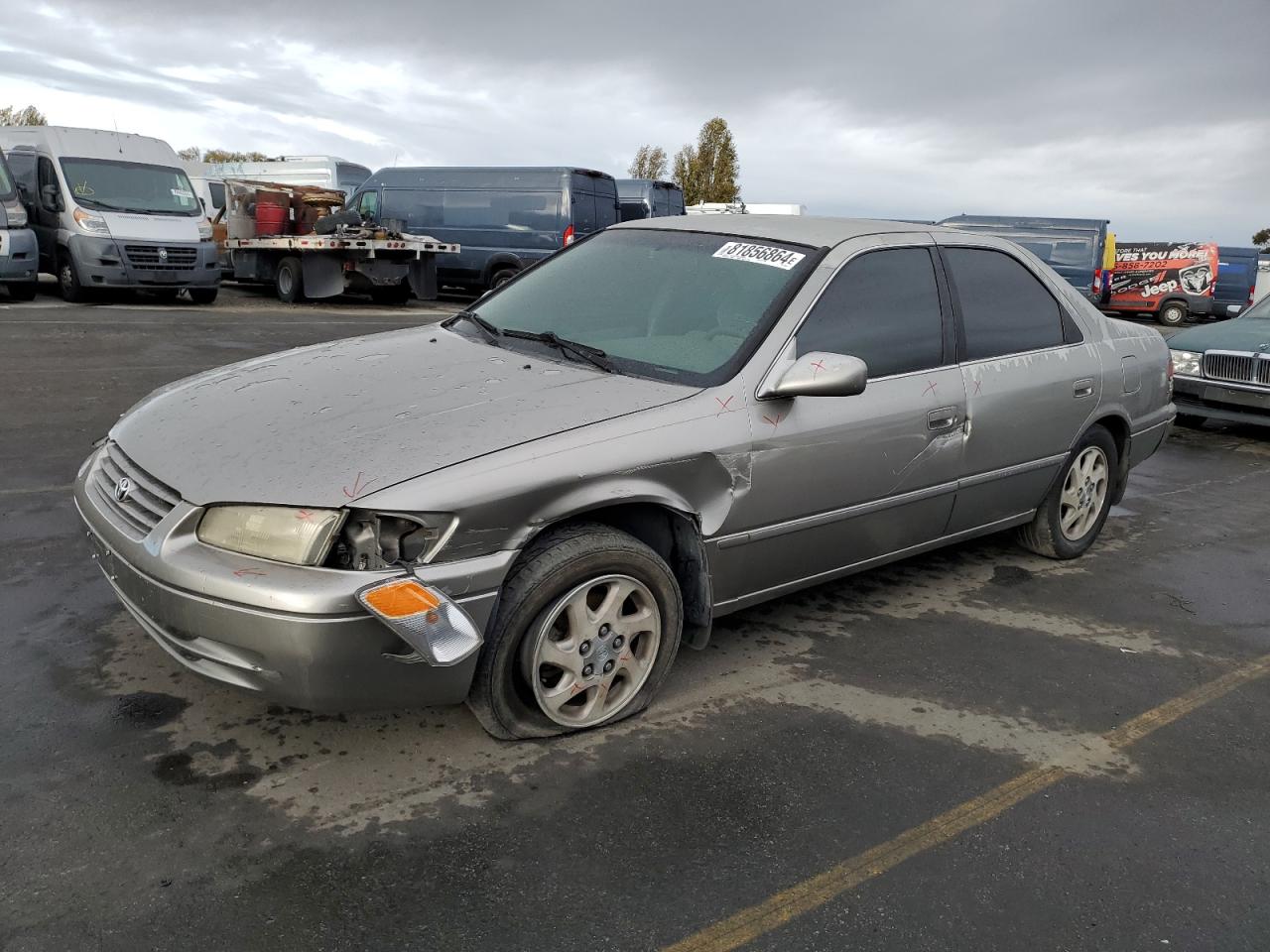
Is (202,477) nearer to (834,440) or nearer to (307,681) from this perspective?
(307,681)

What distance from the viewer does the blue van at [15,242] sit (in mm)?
12602

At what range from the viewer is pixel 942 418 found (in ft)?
13.0

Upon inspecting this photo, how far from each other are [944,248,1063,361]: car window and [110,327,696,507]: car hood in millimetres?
1618

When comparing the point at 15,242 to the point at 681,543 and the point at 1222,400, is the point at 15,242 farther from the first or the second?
the point at 1222,400

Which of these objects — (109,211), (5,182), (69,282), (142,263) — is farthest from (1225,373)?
(5,182)

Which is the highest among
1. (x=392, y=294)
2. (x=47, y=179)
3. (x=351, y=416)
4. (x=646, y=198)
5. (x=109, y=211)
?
(x=646, y=198)

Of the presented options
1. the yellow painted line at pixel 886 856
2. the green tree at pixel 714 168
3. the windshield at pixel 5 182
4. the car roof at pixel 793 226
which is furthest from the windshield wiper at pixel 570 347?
the green tree at pixel 714 168

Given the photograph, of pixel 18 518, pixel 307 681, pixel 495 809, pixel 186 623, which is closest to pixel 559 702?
pixel 495 809

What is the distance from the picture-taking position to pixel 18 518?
469 cm

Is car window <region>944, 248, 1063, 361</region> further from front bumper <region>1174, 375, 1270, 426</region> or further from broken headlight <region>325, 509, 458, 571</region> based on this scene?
front bumper <region>1174, 375, 1270, 426</region>

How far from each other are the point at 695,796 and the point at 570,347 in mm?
1588

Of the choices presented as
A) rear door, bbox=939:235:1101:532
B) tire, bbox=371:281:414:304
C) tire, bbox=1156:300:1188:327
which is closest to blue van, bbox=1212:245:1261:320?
tire, bbox=1156:300:1188:327

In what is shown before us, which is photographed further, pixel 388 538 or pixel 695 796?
pixel 695 796

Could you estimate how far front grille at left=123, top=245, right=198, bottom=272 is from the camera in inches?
536
